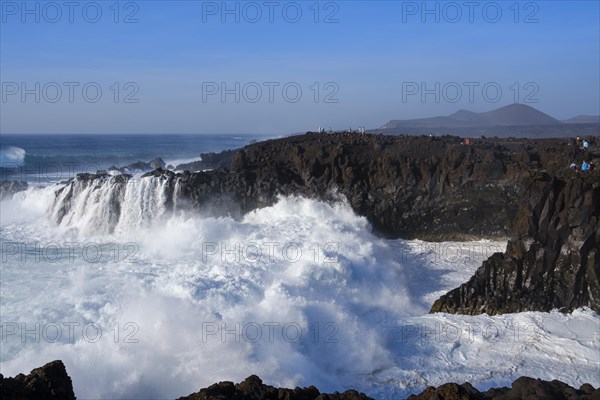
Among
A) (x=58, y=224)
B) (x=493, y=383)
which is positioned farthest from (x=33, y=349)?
(x=58, y=224)

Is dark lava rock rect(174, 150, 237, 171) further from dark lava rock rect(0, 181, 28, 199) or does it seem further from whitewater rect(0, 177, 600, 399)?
whitewater rect(0, 177, 600, 399)

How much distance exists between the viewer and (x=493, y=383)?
771 centimetres

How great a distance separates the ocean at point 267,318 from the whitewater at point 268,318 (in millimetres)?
27

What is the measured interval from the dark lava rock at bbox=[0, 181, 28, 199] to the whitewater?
6.52 m

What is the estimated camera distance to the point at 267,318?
921 centimetres

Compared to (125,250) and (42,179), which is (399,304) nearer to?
(125,250)

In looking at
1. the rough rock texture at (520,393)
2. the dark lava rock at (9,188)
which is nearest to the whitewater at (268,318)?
the rough rock texture at (520,393)

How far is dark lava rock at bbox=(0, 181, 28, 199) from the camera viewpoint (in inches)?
810

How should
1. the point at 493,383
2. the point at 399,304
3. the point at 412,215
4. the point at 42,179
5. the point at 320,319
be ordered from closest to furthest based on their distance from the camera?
the point at 493,383 → the point at 320,319 → the point at 399,304 → the point at 412,215 → the point at 42,179

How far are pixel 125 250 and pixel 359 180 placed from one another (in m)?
6.77

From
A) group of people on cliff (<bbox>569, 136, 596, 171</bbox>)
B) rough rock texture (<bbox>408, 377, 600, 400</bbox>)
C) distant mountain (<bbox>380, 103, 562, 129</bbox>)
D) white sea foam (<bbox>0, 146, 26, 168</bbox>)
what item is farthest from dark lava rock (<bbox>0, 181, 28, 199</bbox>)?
distant mountain (<bbox>380, 103, 562, 129</bbox>)

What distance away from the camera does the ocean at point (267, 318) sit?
25.3 feet

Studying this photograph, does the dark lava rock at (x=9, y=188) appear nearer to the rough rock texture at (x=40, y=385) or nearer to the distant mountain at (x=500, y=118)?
the rough rock texture at (x=40, y=385)

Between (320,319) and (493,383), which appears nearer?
(493,383)
